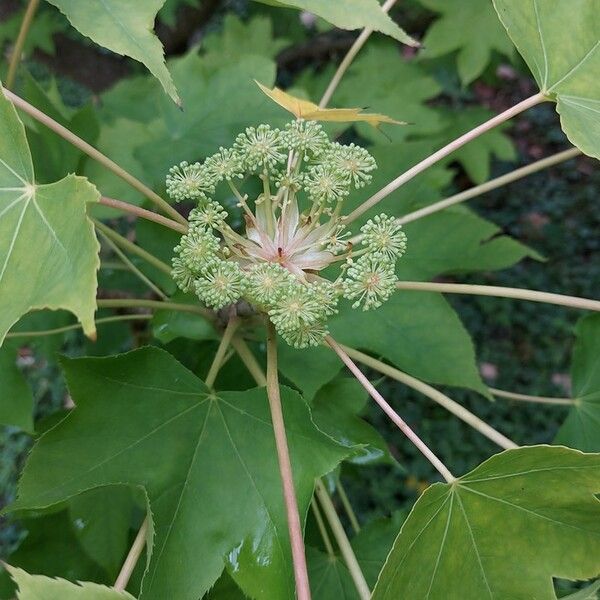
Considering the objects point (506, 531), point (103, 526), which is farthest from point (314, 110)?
point (103, 526)

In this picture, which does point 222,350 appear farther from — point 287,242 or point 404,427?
point 404,427

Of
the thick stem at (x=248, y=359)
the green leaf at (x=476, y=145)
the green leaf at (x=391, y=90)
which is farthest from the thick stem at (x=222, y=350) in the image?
the green leaf at (x=476, y=145)

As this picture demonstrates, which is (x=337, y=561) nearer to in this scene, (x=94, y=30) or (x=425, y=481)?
(x=94, y=30)

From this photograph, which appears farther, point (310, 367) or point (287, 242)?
point (310, 367)

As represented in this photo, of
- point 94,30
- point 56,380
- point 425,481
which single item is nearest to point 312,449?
point 94,30

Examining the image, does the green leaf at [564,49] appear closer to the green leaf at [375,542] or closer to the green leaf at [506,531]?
the green leaf at [506,531]

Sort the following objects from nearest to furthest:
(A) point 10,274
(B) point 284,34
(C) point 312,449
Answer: (A) point 10,274
(C) point 312,449
(B) point 284,34
